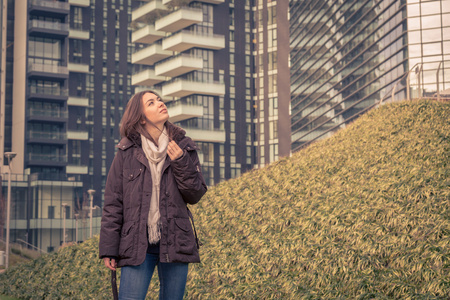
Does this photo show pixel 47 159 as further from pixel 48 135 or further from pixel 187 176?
pixel 187 176

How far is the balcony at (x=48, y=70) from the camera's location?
7812cm

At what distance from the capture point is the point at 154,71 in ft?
266

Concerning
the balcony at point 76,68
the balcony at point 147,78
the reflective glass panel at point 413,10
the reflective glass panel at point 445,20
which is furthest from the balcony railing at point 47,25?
the reflective glass panel at point 445,20

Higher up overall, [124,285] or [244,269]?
[124,285]

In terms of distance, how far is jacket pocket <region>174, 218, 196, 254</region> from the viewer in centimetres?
489

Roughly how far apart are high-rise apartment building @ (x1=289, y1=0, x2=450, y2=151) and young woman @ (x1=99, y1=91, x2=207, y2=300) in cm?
5739

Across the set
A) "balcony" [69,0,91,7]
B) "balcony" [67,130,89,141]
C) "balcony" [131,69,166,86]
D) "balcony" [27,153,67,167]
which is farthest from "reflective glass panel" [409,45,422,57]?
"balcony" [69,0,91,7]

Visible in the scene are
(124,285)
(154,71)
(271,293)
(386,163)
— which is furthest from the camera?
(154,71)

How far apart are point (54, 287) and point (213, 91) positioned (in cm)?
5990

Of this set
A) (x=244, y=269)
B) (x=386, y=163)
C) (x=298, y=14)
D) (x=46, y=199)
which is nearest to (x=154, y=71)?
(x=46, y=199)

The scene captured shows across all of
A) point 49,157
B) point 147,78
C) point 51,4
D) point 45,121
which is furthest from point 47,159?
point 51,4

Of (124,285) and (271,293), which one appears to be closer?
(124,285)

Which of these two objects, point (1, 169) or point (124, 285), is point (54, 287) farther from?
point (1, 169)

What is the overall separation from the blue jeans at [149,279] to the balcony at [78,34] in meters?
90.9
